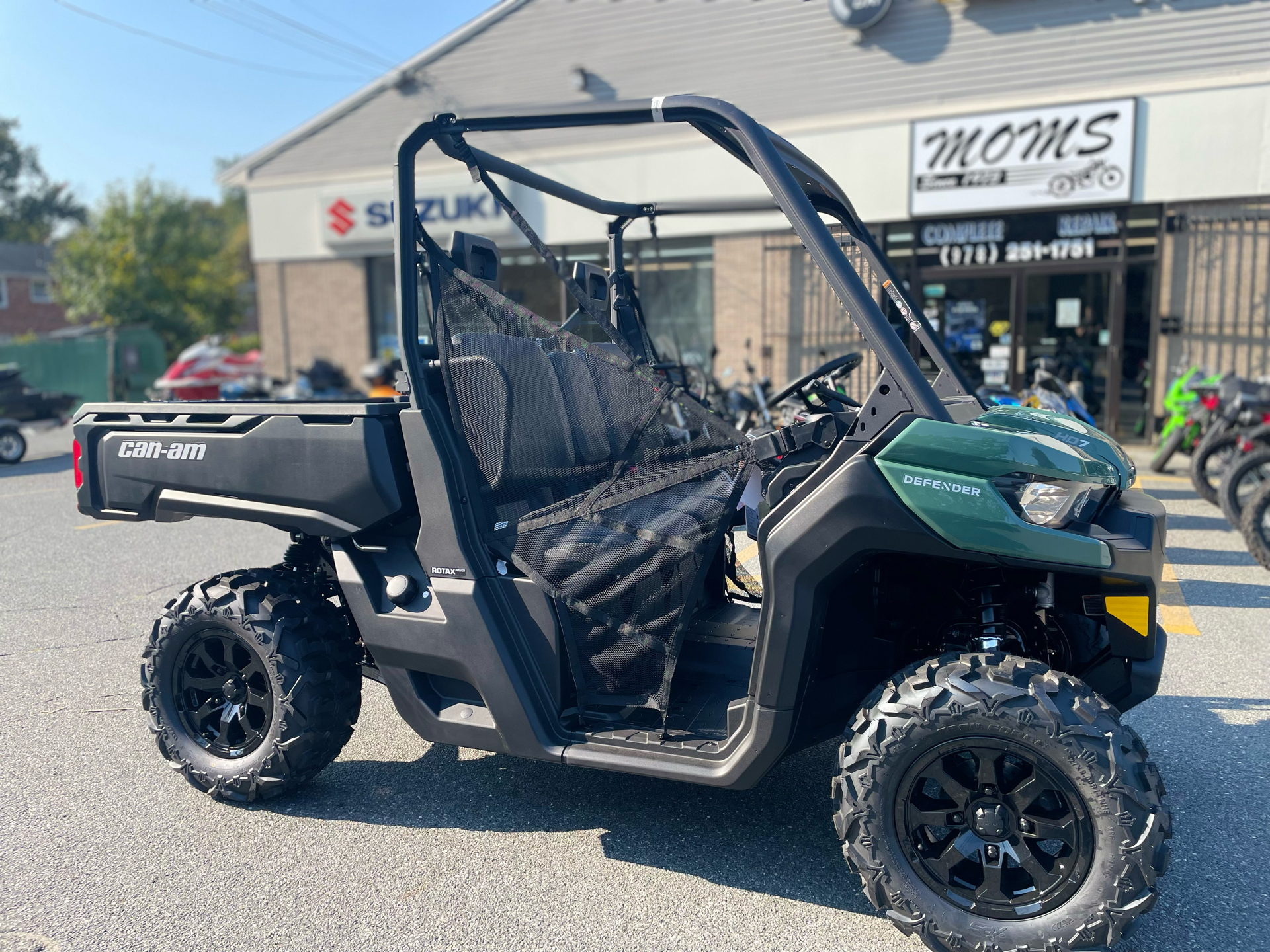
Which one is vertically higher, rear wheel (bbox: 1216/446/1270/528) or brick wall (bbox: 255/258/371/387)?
brick wall (bbox: 255/258/371/387)

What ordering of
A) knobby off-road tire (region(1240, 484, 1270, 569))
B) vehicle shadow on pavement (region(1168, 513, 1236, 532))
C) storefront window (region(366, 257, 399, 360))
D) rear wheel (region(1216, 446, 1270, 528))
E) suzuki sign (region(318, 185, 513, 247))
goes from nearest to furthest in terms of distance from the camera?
knobby off-road tire (region(1240, 484, 1270, 569)) < rear wheel (region(1216, 446, 1270, 528)) < vehicle shadow on pavement (region(1168, 513, 1236, 532)) < suzuki sign (region(318, 185, 513, 247)) < storefront window (region(366, 257, 399, 360))

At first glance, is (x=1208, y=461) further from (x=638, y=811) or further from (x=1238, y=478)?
(x=638, y=811)

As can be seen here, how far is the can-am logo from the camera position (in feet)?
11.1

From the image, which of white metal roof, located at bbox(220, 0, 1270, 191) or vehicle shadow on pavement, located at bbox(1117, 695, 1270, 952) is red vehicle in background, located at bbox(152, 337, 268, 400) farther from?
vehicle shadow on pavement, located at bbox(1117, 695, 1270, 952)

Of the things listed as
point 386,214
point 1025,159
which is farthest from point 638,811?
point 386,214

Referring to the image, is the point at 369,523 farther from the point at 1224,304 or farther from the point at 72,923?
the point at 1224,304

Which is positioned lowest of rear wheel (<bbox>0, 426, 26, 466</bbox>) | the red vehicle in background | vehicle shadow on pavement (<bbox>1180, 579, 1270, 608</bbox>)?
vehicle shadow on pavement (<bbox>1180, 579, 1270, 608</bbox>)

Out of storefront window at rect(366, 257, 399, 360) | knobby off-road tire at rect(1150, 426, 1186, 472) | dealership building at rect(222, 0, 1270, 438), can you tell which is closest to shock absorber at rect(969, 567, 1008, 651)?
dealership building at rect(222, 0, 1270, 438)

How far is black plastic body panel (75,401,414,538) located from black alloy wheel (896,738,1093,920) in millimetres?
1815

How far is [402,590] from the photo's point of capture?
311 cm

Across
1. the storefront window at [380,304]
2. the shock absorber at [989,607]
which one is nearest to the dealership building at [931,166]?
the storefront window at [380,304]

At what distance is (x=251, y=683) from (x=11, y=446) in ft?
40.0

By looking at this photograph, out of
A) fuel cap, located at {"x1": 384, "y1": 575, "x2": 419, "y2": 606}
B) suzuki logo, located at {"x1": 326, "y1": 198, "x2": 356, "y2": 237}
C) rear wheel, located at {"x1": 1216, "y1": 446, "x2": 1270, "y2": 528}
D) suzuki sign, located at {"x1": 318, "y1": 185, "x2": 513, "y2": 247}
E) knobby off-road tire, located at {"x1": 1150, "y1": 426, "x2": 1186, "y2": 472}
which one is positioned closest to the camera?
fuel cap, located at {"x1": 384, "y1": 575, "x2": 419, "y2": 606}

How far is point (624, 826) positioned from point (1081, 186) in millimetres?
12190
